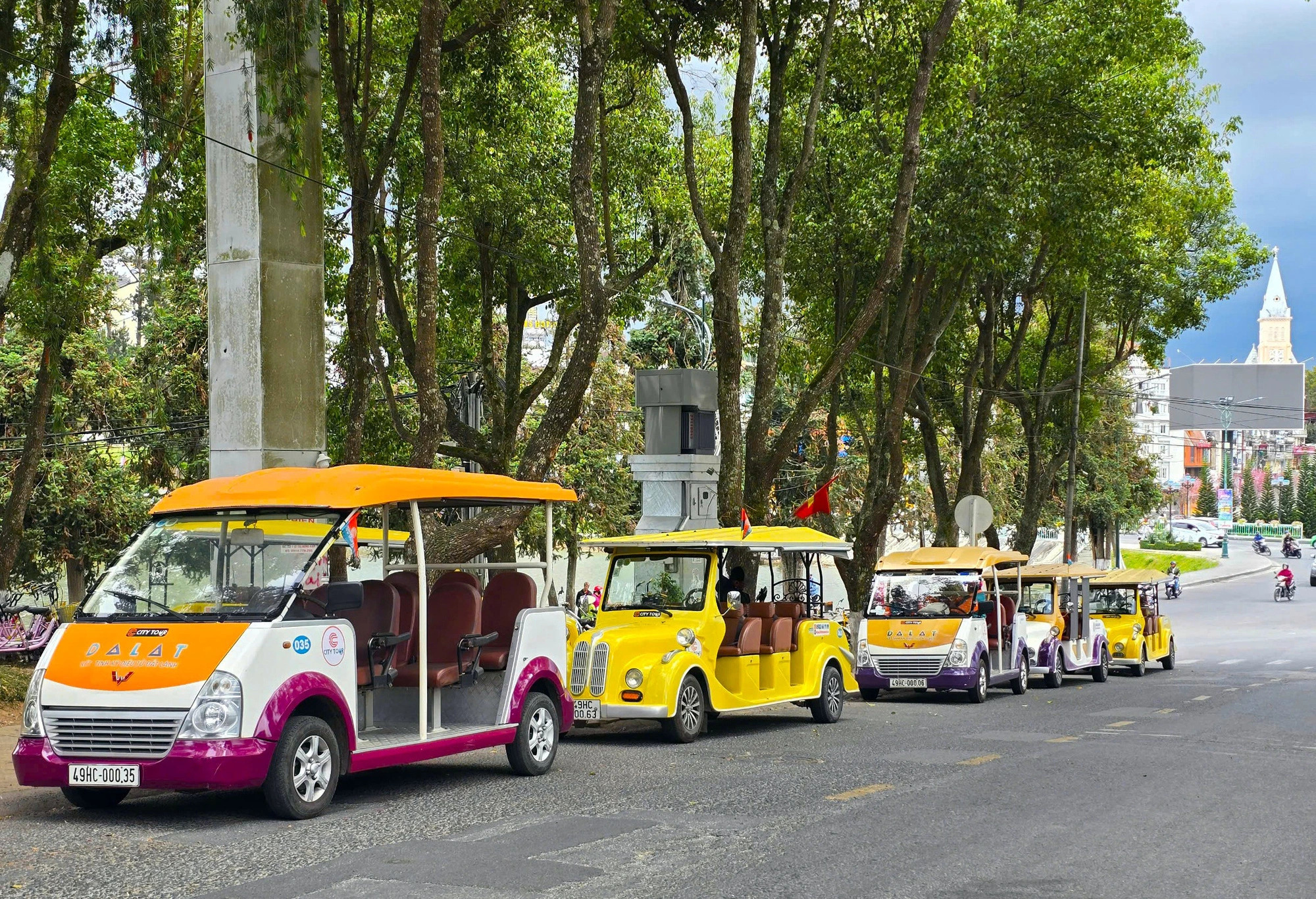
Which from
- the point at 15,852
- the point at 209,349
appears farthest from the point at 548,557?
the point at 209,349

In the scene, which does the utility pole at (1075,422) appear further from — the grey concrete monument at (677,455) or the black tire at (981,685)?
the grey concrete monument at (677,455)

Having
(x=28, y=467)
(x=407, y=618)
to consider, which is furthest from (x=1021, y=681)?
(x=28, y=467)

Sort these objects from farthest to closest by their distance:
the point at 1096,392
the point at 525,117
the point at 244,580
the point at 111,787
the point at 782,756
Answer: the point at 1096,392, the point at 525,117, the point at 782,756, the point at 244,580, the point at 111,787

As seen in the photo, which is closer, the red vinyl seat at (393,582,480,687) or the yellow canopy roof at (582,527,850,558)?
the red vinyl seat at (393,582,480,687)

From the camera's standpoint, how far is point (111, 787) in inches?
353

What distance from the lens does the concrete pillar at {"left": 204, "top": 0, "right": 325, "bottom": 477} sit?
15531 mm

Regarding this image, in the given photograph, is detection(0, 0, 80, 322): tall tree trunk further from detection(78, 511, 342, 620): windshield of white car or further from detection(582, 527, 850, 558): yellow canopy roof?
detection(78, 511, 342, 620): windshield of white car

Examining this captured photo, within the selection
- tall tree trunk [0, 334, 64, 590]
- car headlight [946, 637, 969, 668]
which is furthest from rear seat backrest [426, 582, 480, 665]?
tall tree trunk [0, 334, 64, 590]

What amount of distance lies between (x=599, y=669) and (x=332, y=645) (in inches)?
182

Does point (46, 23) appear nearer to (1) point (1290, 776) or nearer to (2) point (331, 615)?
(2) point (331, 615)

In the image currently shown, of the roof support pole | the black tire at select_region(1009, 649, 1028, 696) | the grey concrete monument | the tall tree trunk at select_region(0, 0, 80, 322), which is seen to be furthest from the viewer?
the black tire at select_region(1009, 649, 1028, 696)

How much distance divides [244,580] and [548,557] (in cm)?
284

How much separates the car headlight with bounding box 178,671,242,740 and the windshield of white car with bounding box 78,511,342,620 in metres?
0.61

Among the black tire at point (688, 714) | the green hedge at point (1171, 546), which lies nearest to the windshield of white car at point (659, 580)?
the black tire at point (688, 714)
